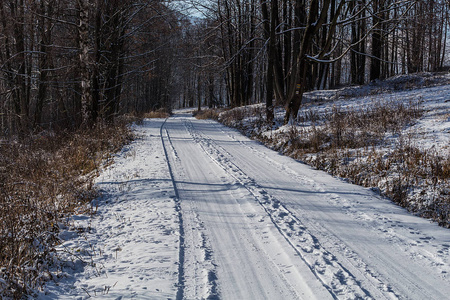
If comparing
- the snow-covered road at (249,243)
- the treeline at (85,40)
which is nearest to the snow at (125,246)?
the snow-covered road at (249,243)

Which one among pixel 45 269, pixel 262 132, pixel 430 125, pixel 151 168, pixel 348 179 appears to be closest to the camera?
pixel 45 269

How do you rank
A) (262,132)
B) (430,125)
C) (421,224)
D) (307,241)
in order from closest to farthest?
(307,241), (421,224), (430,125), (262,132)

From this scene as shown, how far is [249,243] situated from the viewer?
12.9ft

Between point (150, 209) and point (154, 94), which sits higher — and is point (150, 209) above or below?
below

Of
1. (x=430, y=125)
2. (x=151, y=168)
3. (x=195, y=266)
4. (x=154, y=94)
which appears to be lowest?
(x=195, y=266)

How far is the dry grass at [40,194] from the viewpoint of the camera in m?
3.12

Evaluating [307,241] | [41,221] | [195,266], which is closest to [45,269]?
[41,221]

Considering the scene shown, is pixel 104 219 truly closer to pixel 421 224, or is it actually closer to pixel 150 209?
pixel 150 209

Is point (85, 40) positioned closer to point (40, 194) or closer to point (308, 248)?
point (40, 194)

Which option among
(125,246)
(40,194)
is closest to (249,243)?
(125,246)

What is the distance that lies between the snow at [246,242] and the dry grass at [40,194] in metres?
0.25

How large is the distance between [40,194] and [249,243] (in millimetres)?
4067

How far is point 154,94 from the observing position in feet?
153

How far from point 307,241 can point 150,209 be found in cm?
260
